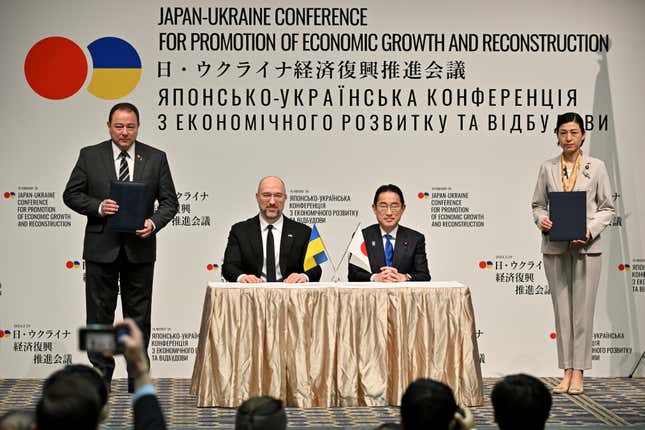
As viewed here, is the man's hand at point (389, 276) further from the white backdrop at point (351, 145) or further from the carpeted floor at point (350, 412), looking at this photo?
the white backdrop at point (351, 145)

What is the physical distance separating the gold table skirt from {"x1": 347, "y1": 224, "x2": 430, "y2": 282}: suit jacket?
1.52 ft

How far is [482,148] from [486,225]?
53 cm

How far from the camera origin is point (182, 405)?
550 cm

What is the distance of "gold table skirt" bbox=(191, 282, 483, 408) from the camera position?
5246 mm

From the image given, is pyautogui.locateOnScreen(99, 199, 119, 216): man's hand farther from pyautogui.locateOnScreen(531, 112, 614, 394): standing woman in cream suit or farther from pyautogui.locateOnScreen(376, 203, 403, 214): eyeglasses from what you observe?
pyautogui.locateOnScreen(531, 112, 614, 394): standing woman in cream suit

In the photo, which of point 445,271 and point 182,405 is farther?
point 445,271

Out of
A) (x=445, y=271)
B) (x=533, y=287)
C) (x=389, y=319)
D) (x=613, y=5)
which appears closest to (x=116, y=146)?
(x=389, y=319)

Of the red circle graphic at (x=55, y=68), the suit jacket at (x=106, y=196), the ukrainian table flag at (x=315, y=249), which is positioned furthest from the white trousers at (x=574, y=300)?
the red circle graphic at (x=55, y=68)

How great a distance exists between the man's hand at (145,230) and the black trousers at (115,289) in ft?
0.64

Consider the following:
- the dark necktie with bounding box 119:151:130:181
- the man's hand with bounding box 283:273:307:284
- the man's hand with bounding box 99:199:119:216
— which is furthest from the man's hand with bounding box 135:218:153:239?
the man's hand with bounding box 283:273:307:284

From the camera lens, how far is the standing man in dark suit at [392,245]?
5777 millimetres

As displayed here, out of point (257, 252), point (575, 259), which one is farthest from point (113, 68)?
point (575, 259)

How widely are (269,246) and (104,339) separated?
359 cm

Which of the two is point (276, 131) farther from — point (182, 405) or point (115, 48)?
point (182, 405)
